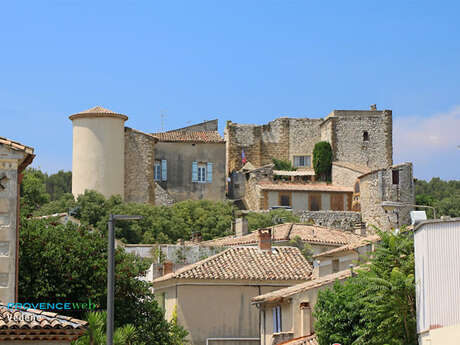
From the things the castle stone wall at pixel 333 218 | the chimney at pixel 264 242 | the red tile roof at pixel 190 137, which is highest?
the red tile roof at pixel 190 137

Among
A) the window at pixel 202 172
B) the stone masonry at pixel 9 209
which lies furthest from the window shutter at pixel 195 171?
the stone masonry at pixel 9 209

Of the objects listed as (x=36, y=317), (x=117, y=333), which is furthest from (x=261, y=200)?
(x=36, y=317)

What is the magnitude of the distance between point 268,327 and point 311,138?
7094 centimetres

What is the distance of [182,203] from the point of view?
83812mm

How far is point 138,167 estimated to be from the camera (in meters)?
86.9

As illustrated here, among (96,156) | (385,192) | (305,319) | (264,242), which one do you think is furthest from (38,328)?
(385,192)

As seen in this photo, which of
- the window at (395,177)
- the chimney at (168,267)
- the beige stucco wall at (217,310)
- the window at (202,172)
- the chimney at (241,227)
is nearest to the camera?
the beige stucco wall at (217,310)

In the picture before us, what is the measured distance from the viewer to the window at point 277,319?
3691 cm

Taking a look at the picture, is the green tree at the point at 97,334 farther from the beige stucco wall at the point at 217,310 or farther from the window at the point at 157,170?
the window at the point at 157,170

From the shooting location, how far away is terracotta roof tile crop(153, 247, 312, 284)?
4162 cm

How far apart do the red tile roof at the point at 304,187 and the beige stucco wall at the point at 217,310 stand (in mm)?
47922

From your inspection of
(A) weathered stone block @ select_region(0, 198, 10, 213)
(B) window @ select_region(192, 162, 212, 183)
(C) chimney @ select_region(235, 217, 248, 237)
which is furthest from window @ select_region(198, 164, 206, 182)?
(A) weathered stone block @ select_region(0, 198, 10, 213)

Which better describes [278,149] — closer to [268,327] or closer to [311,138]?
[311,138]

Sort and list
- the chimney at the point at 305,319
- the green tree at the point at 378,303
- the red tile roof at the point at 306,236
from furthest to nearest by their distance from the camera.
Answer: the red tile roof at the point at 306,236, the chimney at the point at 305,319, the green tree at the point at 378,303
